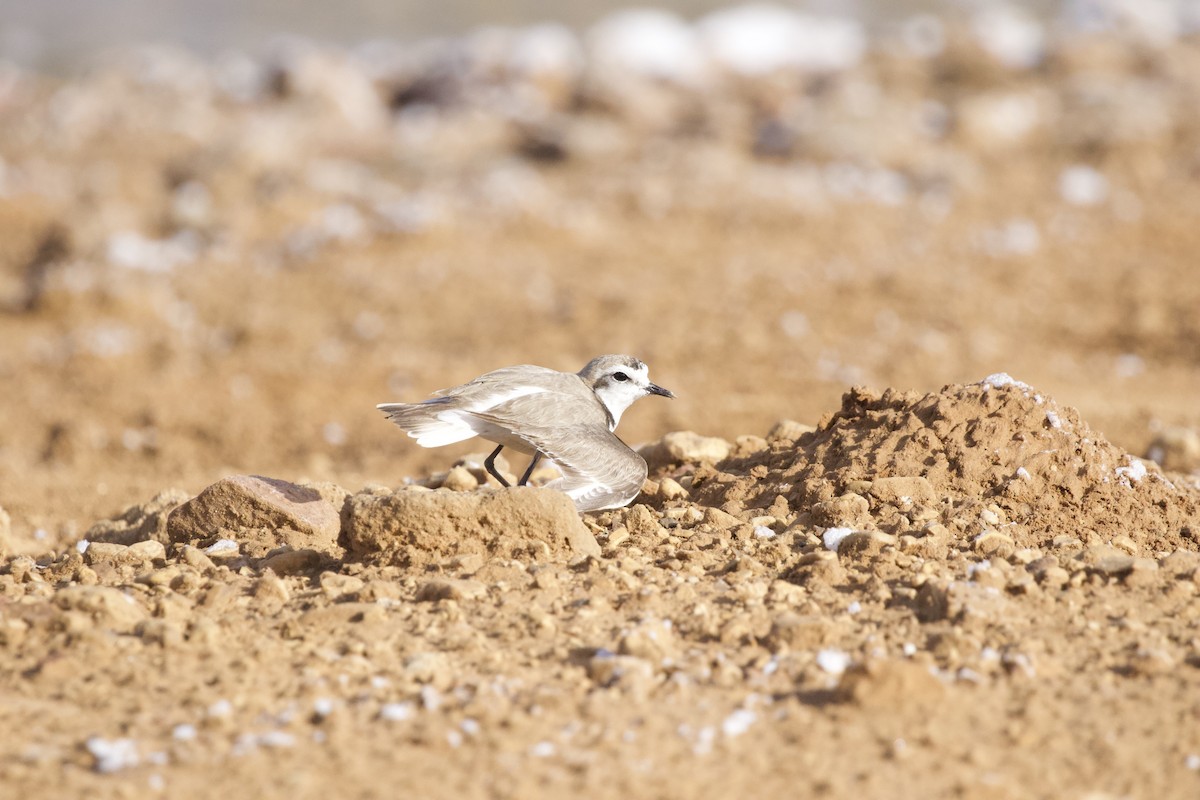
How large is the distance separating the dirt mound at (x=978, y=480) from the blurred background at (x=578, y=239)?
2473 millimetres

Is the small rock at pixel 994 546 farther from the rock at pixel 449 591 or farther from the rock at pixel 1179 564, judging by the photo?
the rock at pixel 449 591

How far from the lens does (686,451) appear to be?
6.09 m

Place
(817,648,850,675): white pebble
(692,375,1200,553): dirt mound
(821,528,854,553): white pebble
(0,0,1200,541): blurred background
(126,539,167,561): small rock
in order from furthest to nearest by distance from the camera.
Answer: (0,0,1200,541): blurred background, (126,539,167,561): small rock, (692,375,1200,553): dirt mound, (821,528,854,553): white pebble, (817,648,850,675): white pebble

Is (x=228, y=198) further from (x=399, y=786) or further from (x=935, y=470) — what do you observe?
(x=399, y=786)

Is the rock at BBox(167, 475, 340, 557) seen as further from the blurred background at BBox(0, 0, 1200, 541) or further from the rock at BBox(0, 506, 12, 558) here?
the blurred background at BBox(0, 0, 1200, 541)

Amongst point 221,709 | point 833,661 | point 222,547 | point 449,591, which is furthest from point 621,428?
point 221,709

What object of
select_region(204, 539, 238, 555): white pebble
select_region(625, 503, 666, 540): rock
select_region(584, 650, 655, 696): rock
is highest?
select_region(625, 503, 666, 540): rock

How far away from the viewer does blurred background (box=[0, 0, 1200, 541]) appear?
33.6ft

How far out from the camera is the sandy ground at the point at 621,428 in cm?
360

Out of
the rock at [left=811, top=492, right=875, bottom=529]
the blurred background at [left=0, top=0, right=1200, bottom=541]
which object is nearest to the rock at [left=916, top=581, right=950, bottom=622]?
the rock at [left=811, top=492, right=875, bottom=529]

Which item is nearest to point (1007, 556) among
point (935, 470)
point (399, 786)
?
point (935, 470)

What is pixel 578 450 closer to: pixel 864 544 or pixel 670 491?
pixel 670 491

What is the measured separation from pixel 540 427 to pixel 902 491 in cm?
151

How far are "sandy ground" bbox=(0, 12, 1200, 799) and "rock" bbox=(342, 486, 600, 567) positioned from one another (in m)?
0.02
